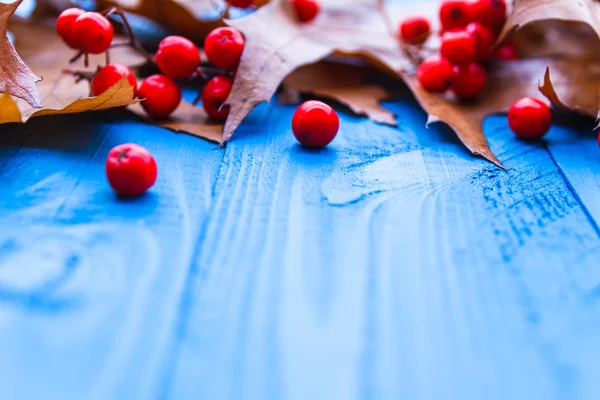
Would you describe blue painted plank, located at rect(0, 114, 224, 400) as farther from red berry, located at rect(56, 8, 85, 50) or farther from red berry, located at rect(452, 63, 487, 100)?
red berry, located at rect(452, 63, 487, 100)

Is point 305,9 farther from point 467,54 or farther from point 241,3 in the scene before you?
point 467,54

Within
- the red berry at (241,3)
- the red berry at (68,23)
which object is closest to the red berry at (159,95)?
the red berry at (68,23)

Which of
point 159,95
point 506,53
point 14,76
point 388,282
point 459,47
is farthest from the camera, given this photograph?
point 506,53

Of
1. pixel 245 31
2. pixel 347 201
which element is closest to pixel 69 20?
pixel 245 31

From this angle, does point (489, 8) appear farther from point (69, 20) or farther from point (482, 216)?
point (69, 20)

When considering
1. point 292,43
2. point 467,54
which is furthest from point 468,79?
point 292,43
